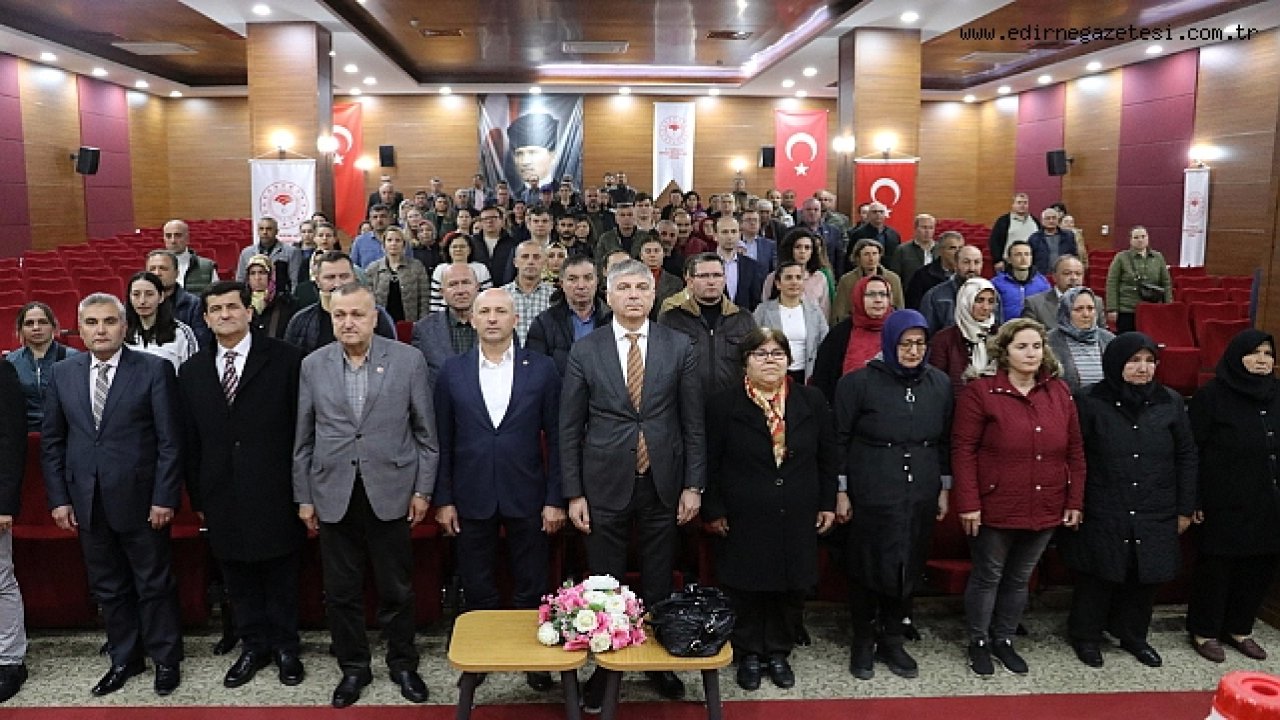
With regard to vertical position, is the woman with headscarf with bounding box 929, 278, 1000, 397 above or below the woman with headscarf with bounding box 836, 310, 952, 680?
above

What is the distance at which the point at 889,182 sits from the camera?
1238 cm

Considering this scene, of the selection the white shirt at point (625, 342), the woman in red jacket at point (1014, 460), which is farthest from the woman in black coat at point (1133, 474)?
the white shirt at point (625, 342)

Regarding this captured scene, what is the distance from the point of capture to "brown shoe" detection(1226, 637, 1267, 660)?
160 inches

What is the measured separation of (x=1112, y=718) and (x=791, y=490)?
1448 millimetres

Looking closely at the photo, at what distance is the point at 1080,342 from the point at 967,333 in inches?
20.2

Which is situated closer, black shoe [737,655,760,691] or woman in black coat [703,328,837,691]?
woman in black coat [703,328,837,691]

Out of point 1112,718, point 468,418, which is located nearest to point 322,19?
point 468,418

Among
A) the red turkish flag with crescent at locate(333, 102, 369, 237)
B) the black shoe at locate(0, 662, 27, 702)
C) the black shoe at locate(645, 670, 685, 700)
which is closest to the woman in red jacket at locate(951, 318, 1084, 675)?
the black shoe at locate(645, 670, 685, 700)

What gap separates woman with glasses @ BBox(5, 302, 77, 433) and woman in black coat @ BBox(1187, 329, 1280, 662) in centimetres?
513

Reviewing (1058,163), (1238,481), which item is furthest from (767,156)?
(1238,481)

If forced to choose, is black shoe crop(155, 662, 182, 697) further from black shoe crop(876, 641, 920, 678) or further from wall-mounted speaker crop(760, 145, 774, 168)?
wall-mounted speaker crop(760, 145, 774, 168)

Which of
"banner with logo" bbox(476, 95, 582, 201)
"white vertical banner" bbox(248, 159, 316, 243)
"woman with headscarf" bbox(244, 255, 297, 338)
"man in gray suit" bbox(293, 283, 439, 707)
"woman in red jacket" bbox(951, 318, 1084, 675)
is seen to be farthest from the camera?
"banner with logo" bbox(476, 95, 582, 201)

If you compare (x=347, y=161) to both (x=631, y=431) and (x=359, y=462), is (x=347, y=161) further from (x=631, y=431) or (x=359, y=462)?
(x=631, y=431)

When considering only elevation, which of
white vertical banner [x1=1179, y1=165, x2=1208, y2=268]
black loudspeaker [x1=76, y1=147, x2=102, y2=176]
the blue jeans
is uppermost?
black loudspeaker [x1=76, y1=147, x2=102, y2=176]
